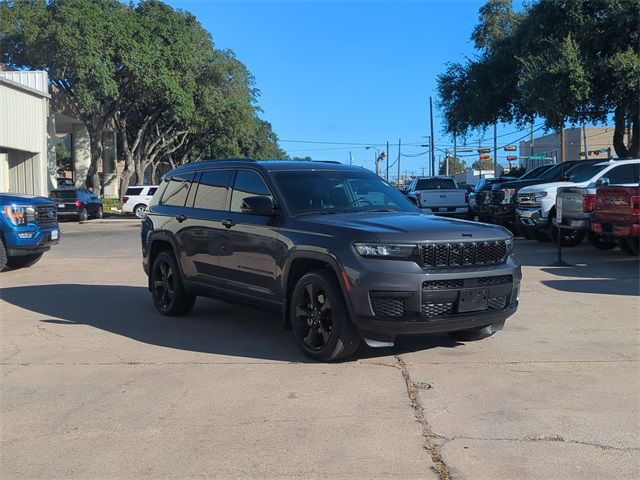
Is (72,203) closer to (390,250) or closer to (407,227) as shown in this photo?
(407,227)

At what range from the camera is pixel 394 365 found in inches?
233

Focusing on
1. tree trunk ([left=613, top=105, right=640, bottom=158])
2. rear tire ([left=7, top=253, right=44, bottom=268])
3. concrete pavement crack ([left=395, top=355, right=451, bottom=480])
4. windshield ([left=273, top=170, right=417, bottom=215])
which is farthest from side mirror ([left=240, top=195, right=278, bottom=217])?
tree trunk ([left=613, top=105, right=640, bottom=158])

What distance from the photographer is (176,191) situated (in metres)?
8.38

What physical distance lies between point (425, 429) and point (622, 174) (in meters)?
12.9

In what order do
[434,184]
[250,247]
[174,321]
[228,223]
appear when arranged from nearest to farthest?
[250,247] < [228,223] < [174,321] < [434,184]

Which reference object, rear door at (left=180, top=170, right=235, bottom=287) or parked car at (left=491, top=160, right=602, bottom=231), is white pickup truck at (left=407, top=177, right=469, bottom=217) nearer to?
parked car at (left=491, top=160, right=602, bottom=231)

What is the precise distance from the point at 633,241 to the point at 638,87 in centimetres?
983

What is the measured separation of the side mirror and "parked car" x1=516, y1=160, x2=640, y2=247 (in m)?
10.3

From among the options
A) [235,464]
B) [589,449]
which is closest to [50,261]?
[235,464]

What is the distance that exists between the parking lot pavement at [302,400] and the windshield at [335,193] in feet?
4.77

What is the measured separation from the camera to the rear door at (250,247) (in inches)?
252

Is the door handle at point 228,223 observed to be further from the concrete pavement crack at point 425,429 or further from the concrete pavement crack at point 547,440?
the concrete pavement crack at point 547,440

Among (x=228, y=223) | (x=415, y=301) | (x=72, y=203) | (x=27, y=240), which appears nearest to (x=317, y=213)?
(x=228, y=223)

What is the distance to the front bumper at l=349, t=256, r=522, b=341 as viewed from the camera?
5387 millimetres
